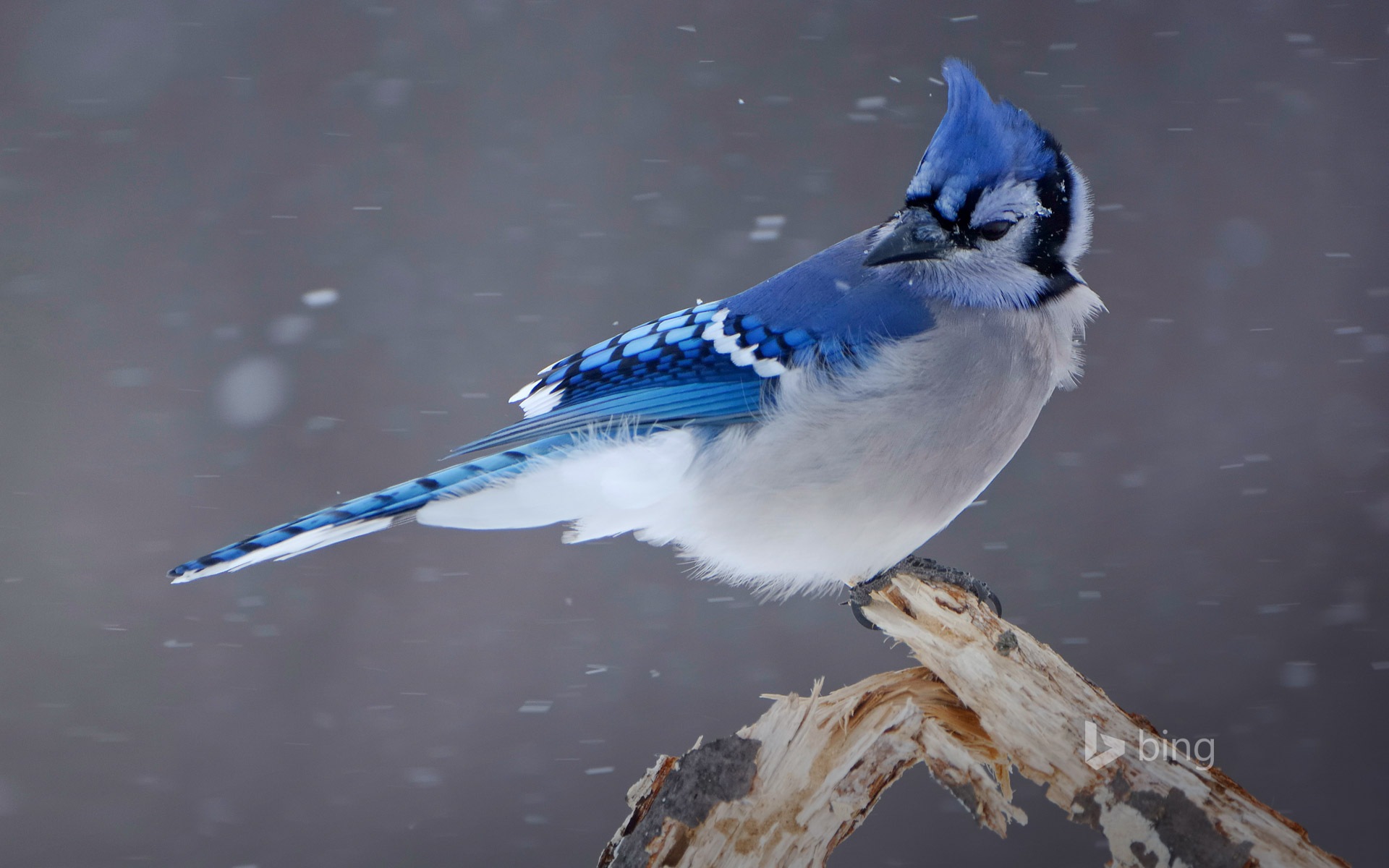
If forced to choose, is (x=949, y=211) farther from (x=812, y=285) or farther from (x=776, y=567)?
(x=776, y=567)

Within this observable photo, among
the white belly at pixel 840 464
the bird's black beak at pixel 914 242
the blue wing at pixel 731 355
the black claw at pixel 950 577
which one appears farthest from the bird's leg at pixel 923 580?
the bird's black beak at pixel 914 242

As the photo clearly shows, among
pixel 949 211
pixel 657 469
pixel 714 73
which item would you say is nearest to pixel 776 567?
pixel 657 469

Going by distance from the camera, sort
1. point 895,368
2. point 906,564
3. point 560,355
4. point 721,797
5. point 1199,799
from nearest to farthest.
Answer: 1. point 1199,799
2. point 721,797
3. point 895,368
4. point 906,564
5. point 560,355

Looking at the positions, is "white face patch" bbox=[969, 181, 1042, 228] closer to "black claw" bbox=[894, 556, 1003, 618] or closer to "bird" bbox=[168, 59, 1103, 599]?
"bird" bbox=[168, 59, 1103, 599]

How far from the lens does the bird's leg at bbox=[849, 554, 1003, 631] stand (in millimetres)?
1630

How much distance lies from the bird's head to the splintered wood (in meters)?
0.47

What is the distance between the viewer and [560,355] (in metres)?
2.38

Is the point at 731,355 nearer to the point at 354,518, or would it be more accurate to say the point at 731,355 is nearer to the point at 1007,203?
the point at 1007,203

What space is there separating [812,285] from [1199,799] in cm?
84

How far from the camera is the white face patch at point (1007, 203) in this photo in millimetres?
1387

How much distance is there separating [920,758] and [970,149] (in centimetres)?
80

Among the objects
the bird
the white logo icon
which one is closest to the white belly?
the bird

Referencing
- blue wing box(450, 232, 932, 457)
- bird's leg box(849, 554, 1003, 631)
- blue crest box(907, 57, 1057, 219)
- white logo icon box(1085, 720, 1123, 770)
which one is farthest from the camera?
bird's leg box(849, 554, 1003, 631)

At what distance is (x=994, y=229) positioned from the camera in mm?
1420
